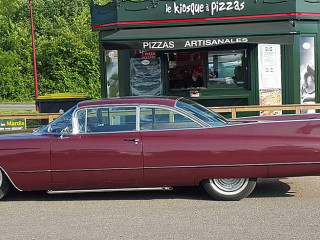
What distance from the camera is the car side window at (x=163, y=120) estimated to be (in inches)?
274

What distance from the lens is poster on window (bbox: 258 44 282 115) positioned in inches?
496

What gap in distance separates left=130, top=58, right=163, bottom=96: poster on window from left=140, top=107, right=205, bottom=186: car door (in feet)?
20.2

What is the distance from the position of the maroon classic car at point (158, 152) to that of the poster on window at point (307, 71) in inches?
244

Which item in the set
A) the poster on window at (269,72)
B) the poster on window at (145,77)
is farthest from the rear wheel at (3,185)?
the poster on window at (269,72)

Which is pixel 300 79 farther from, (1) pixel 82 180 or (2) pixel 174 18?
(1) pixel 82 180

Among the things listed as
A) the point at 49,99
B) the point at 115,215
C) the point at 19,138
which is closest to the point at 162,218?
the point at 115,215

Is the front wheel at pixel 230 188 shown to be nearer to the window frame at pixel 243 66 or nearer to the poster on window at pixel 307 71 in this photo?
the window frame at pixel 243 66

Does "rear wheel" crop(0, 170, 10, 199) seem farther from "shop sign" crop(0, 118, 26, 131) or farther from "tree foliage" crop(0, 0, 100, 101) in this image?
"tree foliage" crop(0, 0, 100, 101)

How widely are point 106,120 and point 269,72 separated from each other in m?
6.53

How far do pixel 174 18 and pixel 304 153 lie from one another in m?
6.95

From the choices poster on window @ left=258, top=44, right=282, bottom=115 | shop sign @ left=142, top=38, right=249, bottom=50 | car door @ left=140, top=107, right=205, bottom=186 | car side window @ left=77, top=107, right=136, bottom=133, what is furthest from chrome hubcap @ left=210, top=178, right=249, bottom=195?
poster on window @ left=258, top=44, right=282, bottom=115

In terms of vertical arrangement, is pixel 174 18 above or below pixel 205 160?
above

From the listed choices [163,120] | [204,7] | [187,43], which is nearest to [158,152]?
[163,120]

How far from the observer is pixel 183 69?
13.1 metres
